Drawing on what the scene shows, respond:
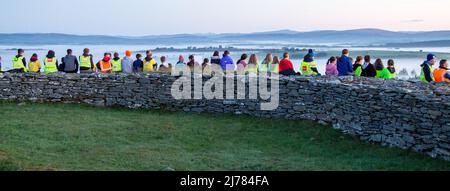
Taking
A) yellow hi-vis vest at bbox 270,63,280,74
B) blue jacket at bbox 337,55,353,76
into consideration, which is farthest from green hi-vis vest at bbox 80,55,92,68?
blue jacket at bbox 337,55,353,76

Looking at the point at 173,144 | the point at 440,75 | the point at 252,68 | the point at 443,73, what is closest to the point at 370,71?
the point at 440,75

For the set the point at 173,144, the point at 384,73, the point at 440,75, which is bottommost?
the point at 173,144

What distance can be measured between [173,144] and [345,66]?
25.1 feet

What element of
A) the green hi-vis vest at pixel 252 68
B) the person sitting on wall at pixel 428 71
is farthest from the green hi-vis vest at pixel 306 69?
the person sitting on wall at pixel 428 71

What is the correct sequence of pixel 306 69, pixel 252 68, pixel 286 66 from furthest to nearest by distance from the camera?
1. pixel 306 69
2. pixel 286 66
3. pixel 252 68

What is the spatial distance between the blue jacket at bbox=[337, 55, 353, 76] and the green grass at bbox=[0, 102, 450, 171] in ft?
12.2

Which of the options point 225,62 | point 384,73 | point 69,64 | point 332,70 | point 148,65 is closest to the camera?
point 384,73

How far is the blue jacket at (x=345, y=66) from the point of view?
19.6m

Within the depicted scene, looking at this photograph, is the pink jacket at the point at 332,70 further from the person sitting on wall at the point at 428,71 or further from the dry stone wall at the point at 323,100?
the person sitting on wall at the point at 428,71

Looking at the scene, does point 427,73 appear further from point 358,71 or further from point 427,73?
point 358,71

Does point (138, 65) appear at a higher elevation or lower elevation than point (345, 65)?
lower

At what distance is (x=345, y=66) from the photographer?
19656 millimetres

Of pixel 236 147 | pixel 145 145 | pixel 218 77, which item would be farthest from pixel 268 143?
pixel 218 77
